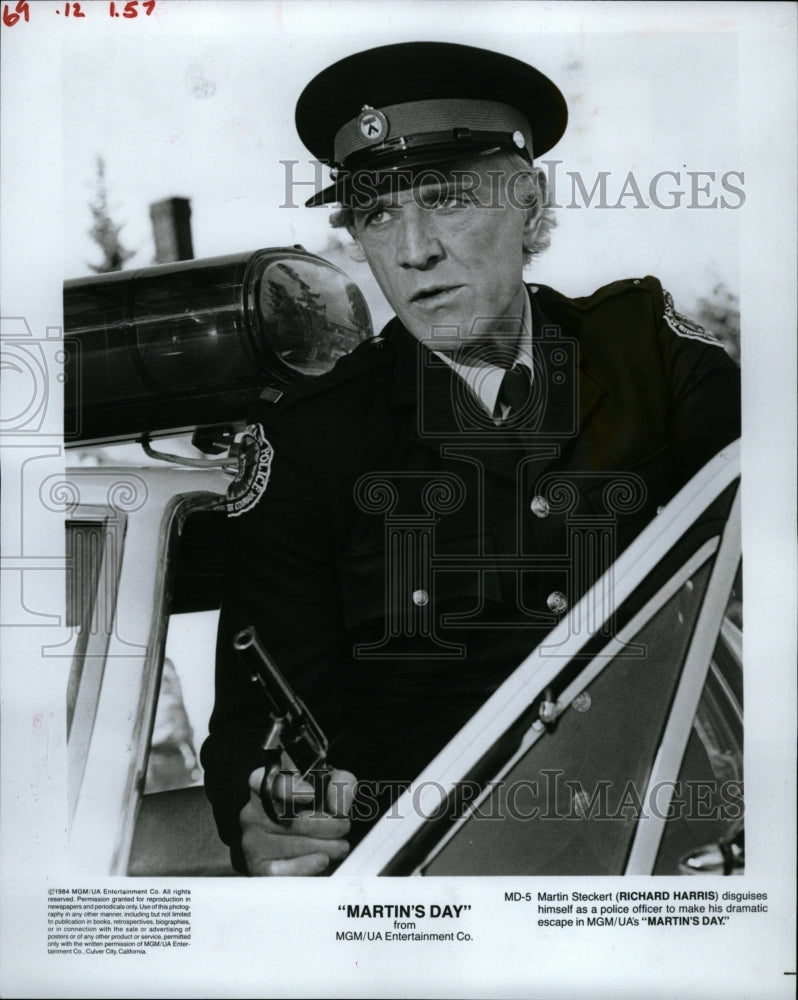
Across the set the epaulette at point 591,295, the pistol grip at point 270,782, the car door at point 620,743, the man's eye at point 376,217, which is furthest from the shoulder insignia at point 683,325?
the pistol grip at point 270,782

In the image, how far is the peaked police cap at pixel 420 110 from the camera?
2.00 m

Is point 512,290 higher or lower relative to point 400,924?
higher

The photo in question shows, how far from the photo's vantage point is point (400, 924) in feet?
6.68

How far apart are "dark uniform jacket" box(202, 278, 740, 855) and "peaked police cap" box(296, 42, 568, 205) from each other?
12.7 inches

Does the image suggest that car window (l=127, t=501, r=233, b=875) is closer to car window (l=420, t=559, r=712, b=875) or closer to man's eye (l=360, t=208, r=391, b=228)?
car window (l=420, t=559, r=712, b=875)

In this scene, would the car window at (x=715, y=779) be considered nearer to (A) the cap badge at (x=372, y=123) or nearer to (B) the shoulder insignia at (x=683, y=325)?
(B) the shoulder insignia at (x=683, y=325)

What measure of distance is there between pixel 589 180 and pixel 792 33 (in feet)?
1.62

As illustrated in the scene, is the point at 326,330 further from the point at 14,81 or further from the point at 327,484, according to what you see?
the point at 14,81

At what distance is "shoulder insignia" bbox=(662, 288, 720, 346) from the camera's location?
2055mm

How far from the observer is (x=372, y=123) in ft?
6.60

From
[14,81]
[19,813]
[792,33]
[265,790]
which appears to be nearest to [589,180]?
[792,33]

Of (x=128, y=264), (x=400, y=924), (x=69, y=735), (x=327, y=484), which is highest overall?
(x=128, y=264)

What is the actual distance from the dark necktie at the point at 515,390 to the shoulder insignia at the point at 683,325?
0.29 metres

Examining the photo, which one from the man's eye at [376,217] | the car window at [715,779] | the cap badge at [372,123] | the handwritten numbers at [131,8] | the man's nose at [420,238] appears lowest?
the car window at [715,779]
